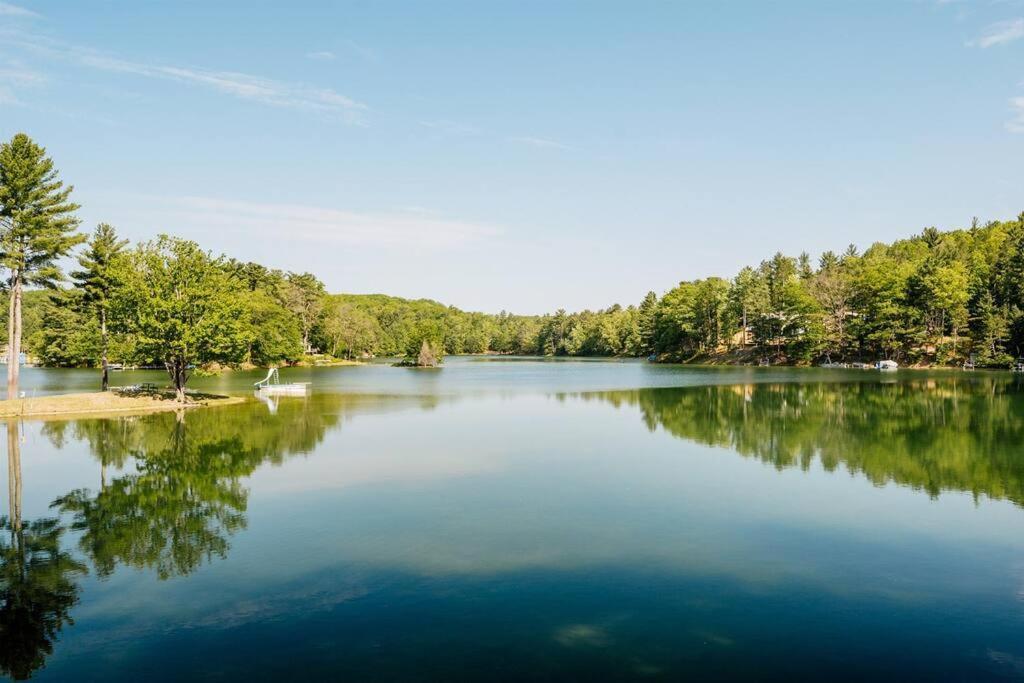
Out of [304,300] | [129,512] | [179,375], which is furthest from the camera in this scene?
[304,300]

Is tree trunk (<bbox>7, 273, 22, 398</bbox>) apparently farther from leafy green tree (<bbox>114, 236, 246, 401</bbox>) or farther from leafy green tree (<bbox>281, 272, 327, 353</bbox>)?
leafy green tree (<bbox>281, 272, 327, 353</bbox>)

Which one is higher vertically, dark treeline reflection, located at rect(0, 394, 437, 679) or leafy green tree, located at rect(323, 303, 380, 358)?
leafy green tree, located at rect(323, 303, 380, 358)

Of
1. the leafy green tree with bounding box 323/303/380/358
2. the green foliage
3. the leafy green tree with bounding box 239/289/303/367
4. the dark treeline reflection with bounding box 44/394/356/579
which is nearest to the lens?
the dark treeline reflection with bounding box 44/394/356/579

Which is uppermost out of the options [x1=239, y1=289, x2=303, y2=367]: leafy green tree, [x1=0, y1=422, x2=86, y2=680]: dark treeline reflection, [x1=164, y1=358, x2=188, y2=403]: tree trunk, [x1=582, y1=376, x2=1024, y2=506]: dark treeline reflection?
[x1=239, y1=289, x2=303, y2=367]: leafy green tree

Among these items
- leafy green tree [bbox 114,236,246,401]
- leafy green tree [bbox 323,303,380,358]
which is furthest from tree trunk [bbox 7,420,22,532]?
leafy green tree [bbox 323,303,380,358]

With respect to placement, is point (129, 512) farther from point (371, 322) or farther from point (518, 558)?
point (371, 322)

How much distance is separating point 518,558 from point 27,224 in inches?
1615

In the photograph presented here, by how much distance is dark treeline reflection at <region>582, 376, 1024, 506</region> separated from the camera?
23.1 m

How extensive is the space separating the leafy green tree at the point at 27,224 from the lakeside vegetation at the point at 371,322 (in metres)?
0.09

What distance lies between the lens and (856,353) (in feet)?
351

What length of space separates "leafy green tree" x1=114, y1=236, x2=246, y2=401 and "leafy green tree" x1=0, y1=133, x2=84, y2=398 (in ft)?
15.1

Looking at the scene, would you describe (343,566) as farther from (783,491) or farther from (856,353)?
(856,353)

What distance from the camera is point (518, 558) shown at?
14172mm

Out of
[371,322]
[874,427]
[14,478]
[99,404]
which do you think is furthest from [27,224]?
[371,322]
